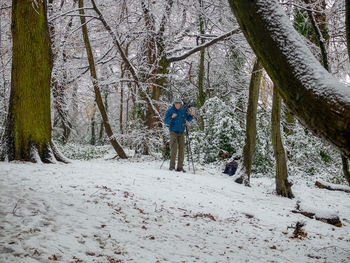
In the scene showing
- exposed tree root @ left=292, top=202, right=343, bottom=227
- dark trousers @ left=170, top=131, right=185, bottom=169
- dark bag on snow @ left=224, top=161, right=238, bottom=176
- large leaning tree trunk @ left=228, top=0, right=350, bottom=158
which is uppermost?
large leaning tree trunk @ left=228, top=0, right=350, bottom=158

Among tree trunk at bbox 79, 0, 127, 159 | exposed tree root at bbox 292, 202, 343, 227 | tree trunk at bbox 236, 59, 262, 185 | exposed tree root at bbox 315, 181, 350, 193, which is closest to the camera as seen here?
exposed tree root at bbox 292, 202, 343, 227

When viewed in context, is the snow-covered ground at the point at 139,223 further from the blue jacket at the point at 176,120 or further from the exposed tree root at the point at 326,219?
the blue jacket at the point at 176,120

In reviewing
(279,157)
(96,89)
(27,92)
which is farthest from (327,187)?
(27,92)

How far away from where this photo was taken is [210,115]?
12.2 meters

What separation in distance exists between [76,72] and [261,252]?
12.8 m

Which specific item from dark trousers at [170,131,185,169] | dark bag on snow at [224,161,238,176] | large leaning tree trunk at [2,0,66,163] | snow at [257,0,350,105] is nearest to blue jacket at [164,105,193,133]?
dark trousers at [170,131,185,169]

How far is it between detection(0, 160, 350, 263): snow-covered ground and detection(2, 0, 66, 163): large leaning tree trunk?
0.57 metres

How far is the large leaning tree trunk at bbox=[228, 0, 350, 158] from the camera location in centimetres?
165

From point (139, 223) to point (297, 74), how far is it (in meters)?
2.79

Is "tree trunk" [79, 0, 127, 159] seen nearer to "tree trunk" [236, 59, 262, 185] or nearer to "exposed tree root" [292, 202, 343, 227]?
"tree trunk" [236, 59, 262, 185]

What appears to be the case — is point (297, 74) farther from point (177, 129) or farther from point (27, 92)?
point (177, 129)

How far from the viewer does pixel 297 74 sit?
71.1 inches

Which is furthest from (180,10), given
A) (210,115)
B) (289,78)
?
(289,78)

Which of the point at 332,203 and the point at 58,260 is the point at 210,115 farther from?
the point at 58,260
